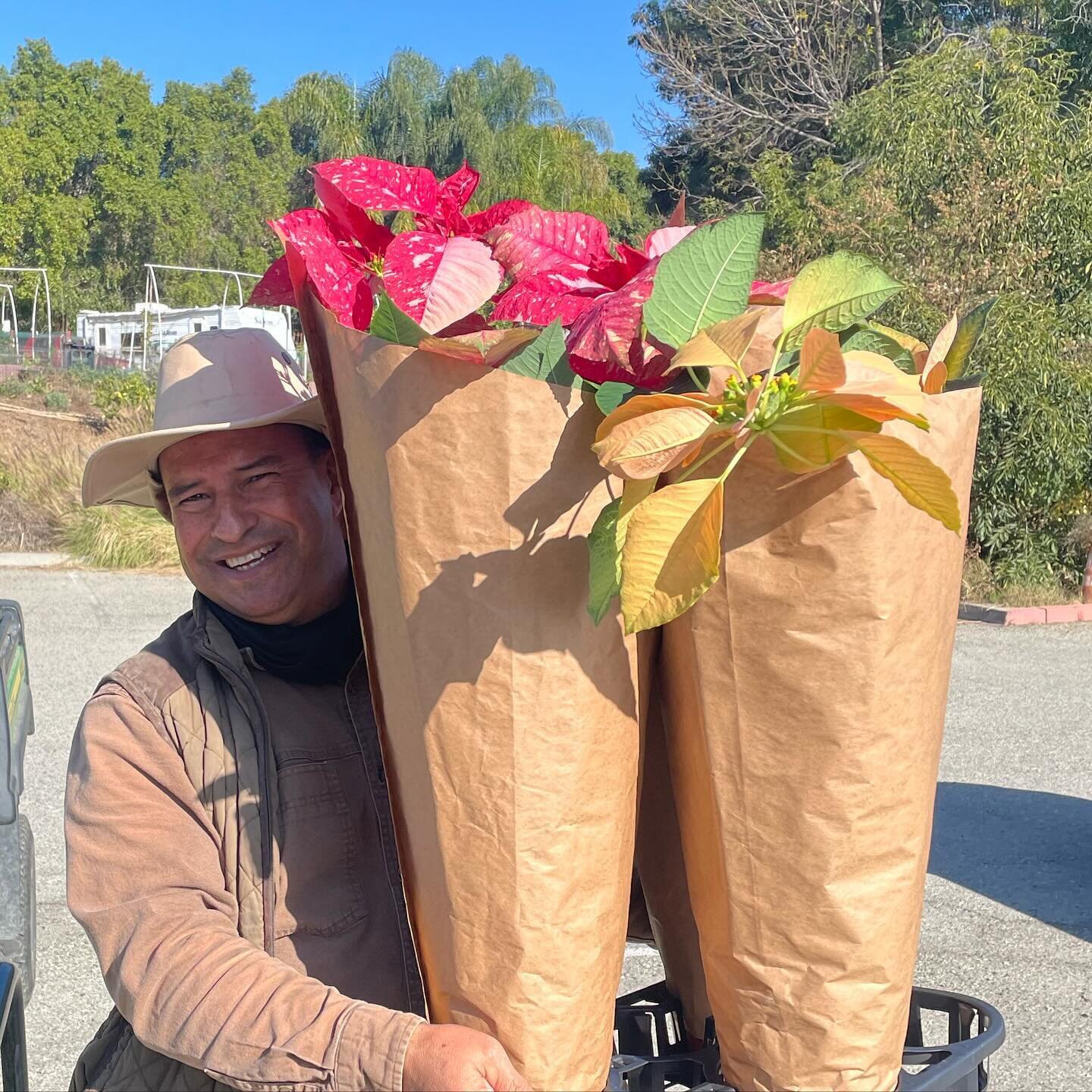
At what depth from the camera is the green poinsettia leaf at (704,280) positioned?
3.00 ft

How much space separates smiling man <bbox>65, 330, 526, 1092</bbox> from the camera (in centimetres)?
120

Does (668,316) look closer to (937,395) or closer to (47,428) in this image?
(937,395)

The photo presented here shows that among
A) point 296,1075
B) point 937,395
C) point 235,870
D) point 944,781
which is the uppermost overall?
point 937,395

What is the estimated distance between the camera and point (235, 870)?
4.55 ft

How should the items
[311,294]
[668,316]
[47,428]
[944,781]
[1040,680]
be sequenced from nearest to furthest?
1. [668,316]
2. [311,294]
3. [944,781]
4. [1040,680]
5. [47,428]

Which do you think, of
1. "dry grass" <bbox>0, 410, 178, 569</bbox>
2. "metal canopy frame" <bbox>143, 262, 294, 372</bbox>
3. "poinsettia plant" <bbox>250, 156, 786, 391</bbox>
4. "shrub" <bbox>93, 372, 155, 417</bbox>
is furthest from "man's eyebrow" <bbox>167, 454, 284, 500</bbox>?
"shrub" <bbox>93, 372, 155, 417</bbox>

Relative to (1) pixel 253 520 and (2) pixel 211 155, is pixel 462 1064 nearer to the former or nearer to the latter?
(1) pixel 253 520

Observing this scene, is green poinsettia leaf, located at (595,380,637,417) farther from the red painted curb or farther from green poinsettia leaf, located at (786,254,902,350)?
the red painted curb

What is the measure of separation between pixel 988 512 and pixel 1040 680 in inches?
88.6

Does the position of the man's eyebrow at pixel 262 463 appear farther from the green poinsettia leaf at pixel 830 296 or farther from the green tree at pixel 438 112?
the green tree at pixel 438 112

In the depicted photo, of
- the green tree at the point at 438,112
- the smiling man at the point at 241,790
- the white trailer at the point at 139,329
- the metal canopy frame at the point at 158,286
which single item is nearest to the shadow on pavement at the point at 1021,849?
the smiling man at the point at 241,790

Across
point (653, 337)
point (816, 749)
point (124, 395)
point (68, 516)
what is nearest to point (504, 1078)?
point (816, 749)

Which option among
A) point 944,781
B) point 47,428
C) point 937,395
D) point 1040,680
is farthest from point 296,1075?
point 47,428

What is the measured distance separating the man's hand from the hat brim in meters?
0.65
